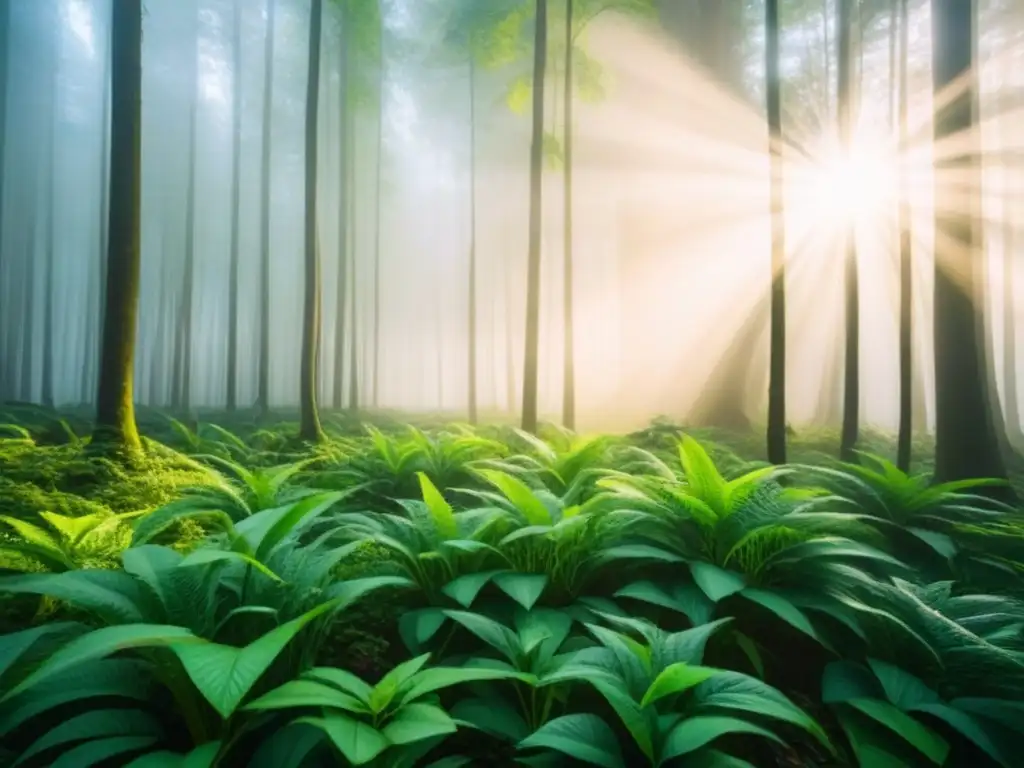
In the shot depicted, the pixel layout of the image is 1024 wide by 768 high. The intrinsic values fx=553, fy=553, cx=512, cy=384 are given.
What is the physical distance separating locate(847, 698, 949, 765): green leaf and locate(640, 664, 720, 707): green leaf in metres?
0.63

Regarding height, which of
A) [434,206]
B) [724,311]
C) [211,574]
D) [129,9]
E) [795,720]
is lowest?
[795,720]

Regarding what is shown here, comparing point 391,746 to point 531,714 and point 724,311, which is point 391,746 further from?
point 724,311

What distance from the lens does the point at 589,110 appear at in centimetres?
1448

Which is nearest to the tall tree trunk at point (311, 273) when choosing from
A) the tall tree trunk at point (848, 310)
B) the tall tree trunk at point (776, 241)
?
the tall tree trunk at point (776, 241)

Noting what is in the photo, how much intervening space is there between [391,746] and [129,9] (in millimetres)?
7384

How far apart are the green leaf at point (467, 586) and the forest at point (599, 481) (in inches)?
0.9

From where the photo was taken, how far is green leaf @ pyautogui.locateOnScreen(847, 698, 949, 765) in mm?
1750

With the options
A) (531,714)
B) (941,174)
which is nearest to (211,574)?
(531,714)

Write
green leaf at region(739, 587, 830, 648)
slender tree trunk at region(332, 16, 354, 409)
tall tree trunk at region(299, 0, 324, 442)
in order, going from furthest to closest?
slender tree trunk at region(332, 16, 354, 409)
tall tree trunk at region(299, 0, 324, 442)
green leaf at region(739, 587, 830, 648)

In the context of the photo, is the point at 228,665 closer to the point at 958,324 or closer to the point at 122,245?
the point at 122,245

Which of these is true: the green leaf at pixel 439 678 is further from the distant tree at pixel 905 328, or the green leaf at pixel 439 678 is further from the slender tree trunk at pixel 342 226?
the slender tree trunk at pixel 342 226

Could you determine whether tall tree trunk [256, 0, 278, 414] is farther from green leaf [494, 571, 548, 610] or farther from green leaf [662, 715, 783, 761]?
green leaf [662, 715, 783, 761]

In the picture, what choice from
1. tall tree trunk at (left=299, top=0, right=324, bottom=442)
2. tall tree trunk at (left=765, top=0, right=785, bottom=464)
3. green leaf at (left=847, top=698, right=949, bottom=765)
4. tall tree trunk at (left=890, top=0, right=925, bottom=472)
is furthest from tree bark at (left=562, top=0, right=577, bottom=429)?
green leaf at (left=847, top=698, right=949, bottom=765)

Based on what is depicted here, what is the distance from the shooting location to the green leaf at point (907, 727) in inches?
68.9
